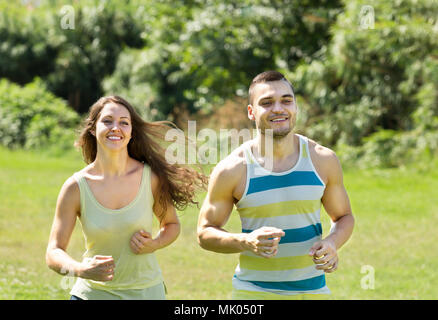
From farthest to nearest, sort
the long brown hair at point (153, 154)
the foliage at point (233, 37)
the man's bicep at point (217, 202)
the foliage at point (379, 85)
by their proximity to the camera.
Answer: the foliage at point (233, 37) < the foliage at point (379, 85) < the long brown hair at point (153, 154) < the man's bicep at point (217, 202)

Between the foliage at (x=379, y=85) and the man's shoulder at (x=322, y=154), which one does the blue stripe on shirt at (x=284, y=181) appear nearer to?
the man's shoulder at (x=322, y=154)

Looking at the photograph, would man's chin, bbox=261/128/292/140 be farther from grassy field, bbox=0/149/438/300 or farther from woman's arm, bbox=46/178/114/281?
grassy field, bbox=0/149/438/300

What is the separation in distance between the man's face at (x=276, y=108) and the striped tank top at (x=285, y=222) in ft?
0.70

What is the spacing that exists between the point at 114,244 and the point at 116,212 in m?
0.17

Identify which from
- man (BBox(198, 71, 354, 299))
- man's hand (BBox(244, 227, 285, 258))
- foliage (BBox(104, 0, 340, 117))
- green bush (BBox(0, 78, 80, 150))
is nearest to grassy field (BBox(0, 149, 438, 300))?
man (BBox(198, 71, 354, 299))

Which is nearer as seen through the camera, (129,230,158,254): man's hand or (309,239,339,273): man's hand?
(309,239,339,273): man's hand

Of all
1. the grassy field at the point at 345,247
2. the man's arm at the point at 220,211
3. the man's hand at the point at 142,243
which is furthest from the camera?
the grassy field at the point at 345,247

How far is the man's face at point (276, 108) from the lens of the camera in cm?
337

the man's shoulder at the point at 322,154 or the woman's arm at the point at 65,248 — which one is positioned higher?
the man's shoulder at the point at 322,154

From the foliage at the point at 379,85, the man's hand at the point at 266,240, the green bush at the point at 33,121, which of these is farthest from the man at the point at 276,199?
the green bush at the point at 33,121

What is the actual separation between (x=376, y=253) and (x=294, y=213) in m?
5.82

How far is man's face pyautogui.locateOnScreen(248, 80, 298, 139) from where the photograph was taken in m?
3.37

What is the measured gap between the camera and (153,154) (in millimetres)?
3912

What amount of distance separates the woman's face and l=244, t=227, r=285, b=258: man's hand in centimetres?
102
